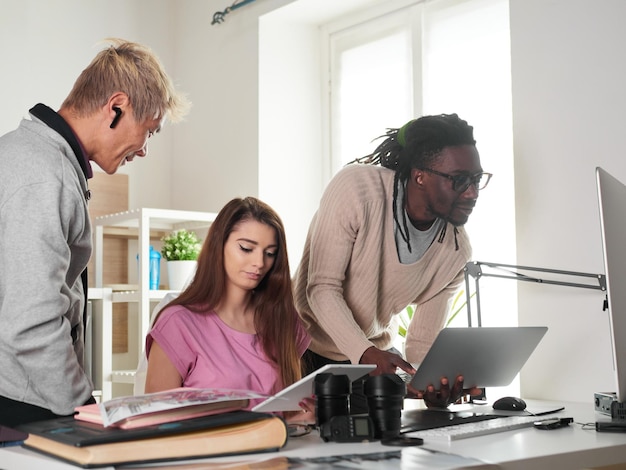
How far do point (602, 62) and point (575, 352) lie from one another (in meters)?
0.76

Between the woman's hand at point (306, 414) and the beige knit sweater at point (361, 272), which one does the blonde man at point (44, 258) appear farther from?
the beige knit sweater at point (361, 272)

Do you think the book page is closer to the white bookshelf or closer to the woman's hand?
the woman's hand

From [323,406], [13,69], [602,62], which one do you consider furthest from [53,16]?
[323,406]

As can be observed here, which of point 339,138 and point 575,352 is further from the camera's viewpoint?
point 339,138

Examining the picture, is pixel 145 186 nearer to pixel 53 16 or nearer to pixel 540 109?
pixel 53 16

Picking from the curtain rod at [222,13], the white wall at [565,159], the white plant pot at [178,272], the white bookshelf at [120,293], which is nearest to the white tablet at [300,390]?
the white wall at [565,159]

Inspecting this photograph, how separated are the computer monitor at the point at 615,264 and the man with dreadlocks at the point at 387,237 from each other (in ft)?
1.96

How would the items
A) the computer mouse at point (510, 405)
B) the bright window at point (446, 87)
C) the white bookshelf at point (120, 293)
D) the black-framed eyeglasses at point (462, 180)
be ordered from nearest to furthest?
the computer mouse at point (510, 405) → the black-framed eyeglasses at point (462, 180) → the bright window at point (446, 87) → the white bookshelf at point (120, 293)

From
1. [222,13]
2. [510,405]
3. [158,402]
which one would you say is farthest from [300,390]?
[222,13]

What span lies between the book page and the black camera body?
0.12 m

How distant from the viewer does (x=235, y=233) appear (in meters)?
1.88

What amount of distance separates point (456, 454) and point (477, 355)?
560 mm

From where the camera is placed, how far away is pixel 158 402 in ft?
3.59

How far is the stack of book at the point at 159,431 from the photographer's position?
39.2 inches
